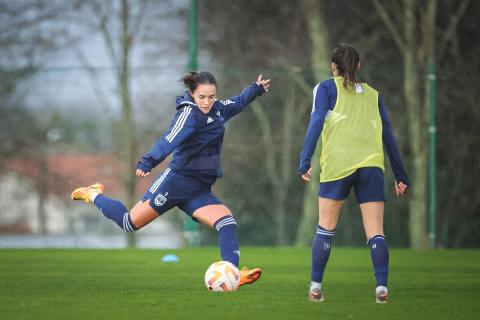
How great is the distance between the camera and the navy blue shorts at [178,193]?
27.5 ft

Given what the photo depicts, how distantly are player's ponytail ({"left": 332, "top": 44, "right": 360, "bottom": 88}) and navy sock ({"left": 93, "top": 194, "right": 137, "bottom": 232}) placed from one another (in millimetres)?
2358

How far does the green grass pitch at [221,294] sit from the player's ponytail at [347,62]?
5.14ft

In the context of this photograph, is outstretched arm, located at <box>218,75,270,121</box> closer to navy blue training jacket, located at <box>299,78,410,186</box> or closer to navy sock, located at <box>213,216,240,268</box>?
navy sock, located at <box>213,216,240,268</box>

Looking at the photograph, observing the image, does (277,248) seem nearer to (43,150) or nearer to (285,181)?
(285,181)

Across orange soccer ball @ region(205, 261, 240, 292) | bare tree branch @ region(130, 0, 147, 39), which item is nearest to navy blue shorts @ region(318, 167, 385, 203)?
orange soccer ball @ region(205, 261, 240, 292)

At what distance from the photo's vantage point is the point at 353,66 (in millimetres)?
7430

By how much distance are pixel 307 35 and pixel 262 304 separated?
15489 millimetres

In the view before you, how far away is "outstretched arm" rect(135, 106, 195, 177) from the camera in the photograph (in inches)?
315

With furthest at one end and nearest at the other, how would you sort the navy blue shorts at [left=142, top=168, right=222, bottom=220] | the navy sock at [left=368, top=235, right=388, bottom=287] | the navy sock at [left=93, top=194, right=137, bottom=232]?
the navy sock at [left=93, top=194, right=137, bottom=232]
the navy blue shorts at [left=142, top=168, right=222, bottom=220]
the navy sock at [left=368, top=235, right=388, bottom=287]

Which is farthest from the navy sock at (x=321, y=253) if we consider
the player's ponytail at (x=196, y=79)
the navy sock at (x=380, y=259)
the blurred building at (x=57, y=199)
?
the blurred building at (x=57, y=199)

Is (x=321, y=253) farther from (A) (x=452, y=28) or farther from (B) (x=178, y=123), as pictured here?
(A) (x=452, y=28)

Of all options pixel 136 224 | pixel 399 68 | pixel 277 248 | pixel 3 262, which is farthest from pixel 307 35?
pixel 136 224

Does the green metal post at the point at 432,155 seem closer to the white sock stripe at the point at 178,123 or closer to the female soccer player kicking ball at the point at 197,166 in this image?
the female soccer player kicking ball at the point at 197,166

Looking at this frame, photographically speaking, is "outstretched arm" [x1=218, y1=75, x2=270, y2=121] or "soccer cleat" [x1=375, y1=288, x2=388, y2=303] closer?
"soccer cleat" [x1=375, y1=288, x2=388, y2=303]
